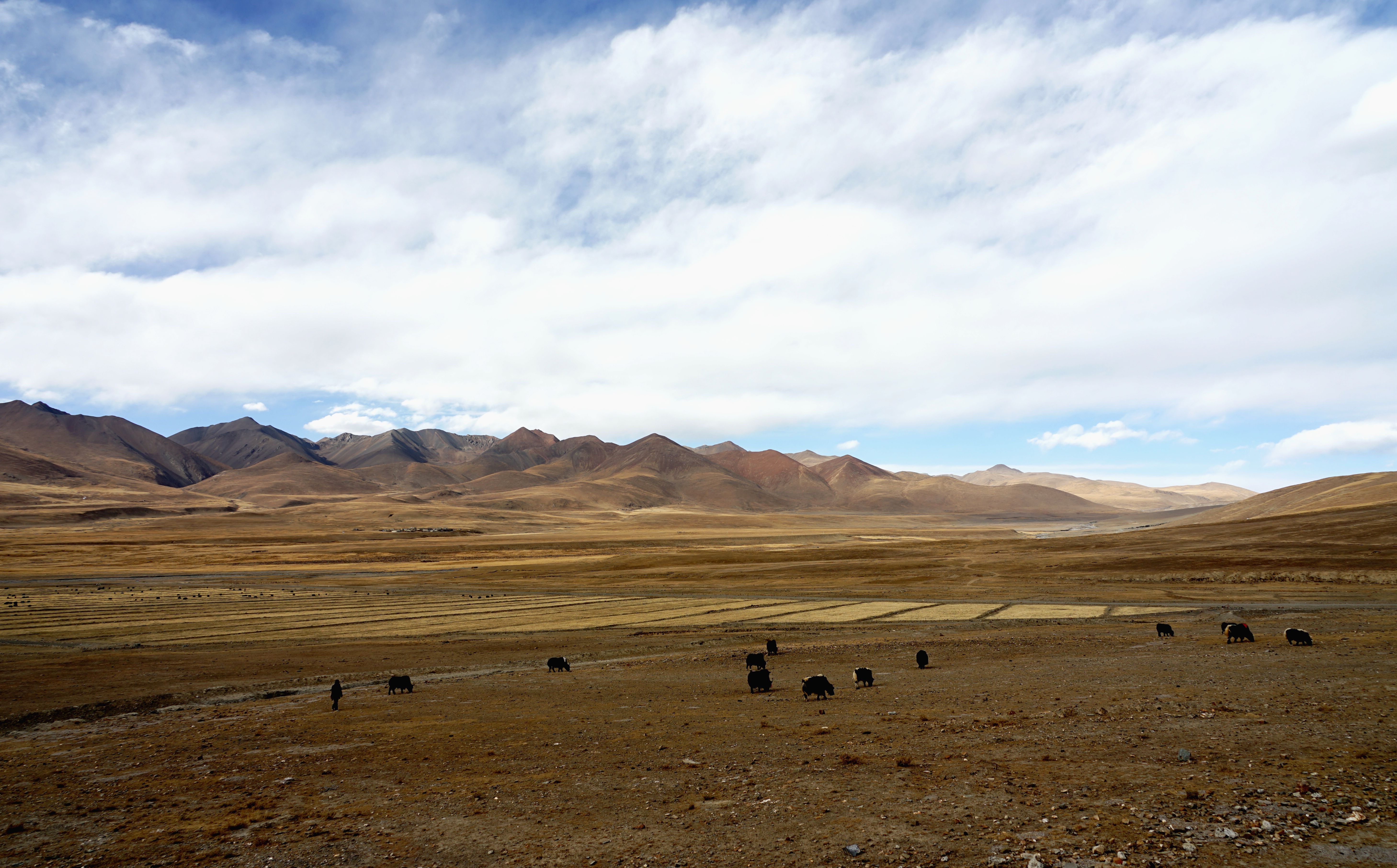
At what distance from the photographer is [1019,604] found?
162 feet

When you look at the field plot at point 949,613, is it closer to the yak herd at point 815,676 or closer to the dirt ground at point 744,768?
the yak herd at point 815,676

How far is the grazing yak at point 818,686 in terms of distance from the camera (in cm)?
2003

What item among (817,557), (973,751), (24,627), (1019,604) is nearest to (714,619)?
(1019,604)

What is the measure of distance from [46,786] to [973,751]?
18.0 meters

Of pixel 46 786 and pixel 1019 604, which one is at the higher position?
pixel 46 786

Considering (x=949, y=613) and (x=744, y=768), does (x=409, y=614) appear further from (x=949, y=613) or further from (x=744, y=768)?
(x=744, y=768)

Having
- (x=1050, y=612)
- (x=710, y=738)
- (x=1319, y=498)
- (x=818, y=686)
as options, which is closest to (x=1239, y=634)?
(x=1050, y=612)

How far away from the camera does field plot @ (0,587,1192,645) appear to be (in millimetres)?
41031

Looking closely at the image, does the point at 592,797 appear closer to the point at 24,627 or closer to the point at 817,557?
the point at 24,627

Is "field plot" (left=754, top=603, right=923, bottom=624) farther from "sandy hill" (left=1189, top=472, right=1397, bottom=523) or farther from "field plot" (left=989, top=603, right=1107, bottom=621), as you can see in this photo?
"sandy hill" (left=1189, top=472, right=1397, bottom=523)

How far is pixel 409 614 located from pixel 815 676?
128 ft

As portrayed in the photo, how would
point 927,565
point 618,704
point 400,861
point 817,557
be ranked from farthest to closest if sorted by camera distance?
point 817,557 < point 927,565 < point 618,704 < point 400,861

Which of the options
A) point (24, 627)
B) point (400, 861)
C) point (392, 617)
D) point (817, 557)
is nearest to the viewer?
point (400, 861)

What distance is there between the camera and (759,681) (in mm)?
21672
